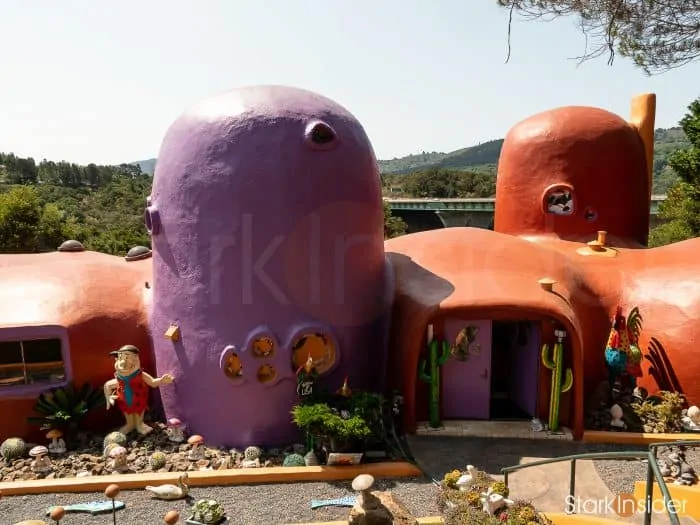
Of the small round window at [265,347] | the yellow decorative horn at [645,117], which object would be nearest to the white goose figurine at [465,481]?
the small round window at [265,347]

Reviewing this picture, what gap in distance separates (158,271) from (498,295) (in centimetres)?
604

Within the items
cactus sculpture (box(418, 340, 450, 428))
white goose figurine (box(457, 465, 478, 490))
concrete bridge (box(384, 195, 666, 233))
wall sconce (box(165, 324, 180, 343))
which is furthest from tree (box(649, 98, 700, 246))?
wall sconce (box(165, 324, 180, 343))

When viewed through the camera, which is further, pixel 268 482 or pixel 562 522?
pixel 268 482

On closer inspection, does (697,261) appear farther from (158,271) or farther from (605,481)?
(158,271)

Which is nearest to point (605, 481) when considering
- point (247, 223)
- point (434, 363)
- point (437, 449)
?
point (437, 449)

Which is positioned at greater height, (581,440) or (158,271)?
(158,271)

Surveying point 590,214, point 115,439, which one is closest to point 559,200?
point 590,214

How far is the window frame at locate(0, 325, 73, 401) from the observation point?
9.31 metres

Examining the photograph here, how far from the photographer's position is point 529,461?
8539 mm

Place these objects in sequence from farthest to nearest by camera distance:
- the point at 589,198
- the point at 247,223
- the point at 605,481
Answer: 1. the point at 589,198
2. the point at 247,223
3. the point at 605,481

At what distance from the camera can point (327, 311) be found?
9172 millimetres

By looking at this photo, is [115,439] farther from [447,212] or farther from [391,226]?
[447,212]

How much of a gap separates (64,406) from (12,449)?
0.97 meters

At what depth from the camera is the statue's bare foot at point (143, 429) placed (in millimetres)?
9338
